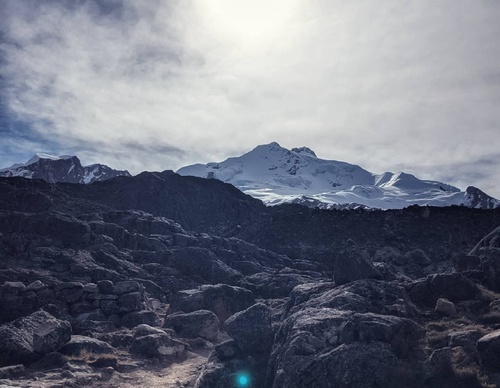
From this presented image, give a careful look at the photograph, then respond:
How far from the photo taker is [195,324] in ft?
75.6

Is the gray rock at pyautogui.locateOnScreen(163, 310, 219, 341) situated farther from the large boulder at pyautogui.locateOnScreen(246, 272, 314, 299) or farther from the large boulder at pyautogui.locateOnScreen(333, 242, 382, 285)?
the large boulder at pyautogui.locateOnScreen(333, 242, 382, 285)

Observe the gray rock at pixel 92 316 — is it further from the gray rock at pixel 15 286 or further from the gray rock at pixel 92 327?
the gray rock at pixel 15 286

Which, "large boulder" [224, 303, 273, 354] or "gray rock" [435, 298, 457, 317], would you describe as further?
"large boulder" [224, 303, 273, 354]

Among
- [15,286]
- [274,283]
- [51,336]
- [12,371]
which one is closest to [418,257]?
[274,283]

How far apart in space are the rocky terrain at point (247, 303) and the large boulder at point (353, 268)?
2.5 inches

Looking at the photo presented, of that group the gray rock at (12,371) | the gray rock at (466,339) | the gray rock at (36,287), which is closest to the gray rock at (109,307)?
the gray rock at (36,287)

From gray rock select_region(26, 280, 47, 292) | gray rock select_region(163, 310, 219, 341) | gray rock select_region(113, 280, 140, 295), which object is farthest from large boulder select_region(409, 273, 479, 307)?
gray rock select_region(26, 280, 47, 292)

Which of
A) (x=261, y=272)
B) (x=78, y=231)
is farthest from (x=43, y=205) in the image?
(x=261, y=272)

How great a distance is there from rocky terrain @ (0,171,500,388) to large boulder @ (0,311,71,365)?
0.06 m

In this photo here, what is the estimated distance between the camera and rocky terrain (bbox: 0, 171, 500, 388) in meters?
12.3

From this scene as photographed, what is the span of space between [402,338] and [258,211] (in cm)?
5859

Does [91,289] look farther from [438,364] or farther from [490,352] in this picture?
[490,352]

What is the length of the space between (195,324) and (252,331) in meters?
7.71

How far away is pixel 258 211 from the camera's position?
233ft
